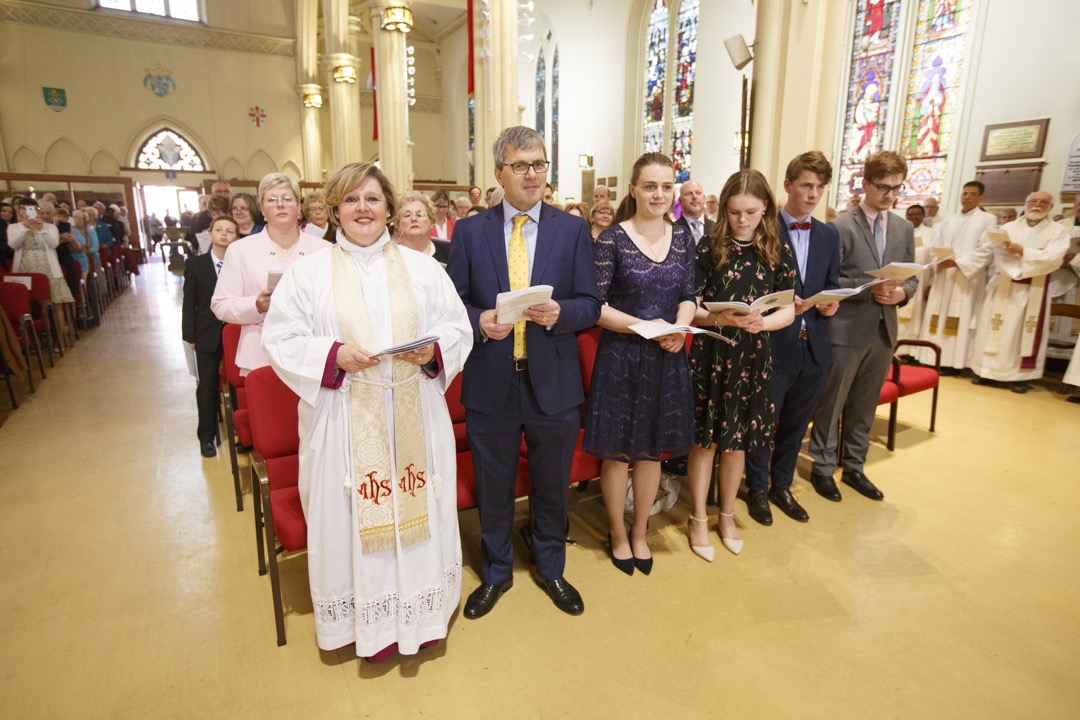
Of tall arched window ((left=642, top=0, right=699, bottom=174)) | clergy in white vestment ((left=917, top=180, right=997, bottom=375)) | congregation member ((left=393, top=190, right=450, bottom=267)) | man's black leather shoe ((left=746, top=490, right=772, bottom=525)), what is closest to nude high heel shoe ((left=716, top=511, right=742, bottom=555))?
man's black leather shoe ((left=746, top=490, right=772, bottom=525))

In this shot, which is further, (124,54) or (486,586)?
(124,54)

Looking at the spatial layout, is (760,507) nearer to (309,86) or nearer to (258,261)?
(258,261)

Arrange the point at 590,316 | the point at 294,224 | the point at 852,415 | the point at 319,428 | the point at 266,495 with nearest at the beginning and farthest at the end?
the point at 319,428 → the point at 266,495 → the point at 590,316 → the point at 294,224 → the point at 852,415

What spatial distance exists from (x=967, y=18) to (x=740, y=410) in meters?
8.24

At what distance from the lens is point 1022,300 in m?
5.87

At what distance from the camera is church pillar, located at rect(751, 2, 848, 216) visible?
469cm

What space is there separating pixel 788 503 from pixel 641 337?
1.60 meters

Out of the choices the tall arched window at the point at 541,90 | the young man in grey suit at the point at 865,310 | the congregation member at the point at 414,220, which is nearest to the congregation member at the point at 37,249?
the congregation member at the point at 414,220

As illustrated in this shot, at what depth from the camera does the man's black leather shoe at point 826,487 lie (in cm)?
359

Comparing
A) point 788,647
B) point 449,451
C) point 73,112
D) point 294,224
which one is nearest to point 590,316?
point 449,451

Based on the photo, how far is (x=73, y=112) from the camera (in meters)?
16.7

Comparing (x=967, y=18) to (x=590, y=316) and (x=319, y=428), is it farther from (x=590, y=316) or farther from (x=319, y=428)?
(x=319, y=428)

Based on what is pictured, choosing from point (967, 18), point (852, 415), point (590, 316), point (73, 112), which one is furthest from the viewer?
point (73, 112)

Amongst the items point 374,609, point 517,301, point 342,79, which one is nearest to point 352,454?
point 374,609
